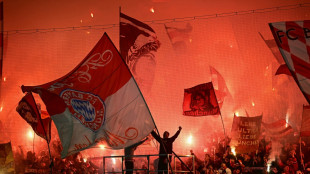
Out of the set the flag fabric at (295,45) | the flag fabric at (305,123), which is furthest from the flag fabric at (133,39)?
the flag fabric at (295,45)

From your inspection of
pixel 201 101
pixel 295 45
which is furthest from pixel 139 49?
pixel 295 45

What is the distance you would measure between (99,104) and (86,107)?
0.80 ft

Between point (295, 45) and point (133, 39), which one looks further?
point (133, 39)

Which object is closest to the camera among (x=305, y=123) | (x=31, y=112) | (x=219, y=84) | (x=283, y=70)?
(x=31, y=112)

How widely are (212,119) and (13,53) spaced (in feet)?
27.5

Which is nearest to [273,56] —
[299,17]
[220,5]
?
[299,17]

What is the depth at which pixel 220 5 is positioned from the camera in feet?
41.8

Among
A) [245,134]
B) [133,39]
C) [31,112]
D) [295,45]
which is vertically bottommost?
Result: [245,134]

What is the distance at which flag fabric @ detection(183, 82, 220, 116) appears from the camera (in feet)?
39.8

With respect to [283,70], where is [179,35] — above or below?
above

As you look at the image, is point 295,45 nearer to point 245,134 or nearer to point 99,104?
point 99,104

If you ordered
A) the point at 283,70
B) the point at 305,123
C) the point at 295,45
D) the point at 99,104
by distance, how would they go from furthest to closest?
the point at 283,70 < the point at 305,123 < the point at 99,104 < the point at 295,45

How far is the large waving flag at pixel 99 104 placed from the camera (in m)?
5.85

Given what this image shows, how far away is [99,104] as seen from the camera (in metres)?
5.98
